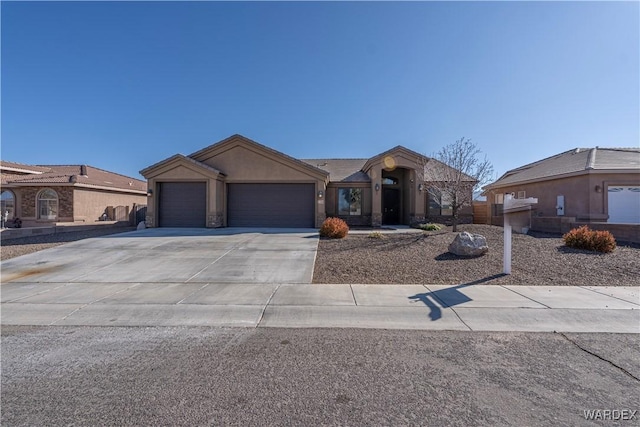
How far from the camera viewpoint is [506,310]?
5.32 meters

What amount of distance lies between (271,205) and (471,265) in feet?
38.4

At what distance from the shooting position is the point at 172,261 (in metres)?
9.13

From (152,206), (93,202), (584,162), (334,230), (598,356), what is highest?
(584,162)

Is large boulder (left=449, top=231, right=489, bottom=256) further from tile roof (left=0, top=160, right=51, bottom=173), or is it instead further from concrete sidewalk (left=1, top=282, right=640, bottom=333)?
tile roof (left=0, top=160, right=51, bottom=173)

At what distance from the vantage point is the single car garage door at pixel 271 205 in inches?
679

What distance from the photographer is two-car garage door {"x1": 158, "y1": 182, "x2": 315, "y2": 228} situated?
16906mm

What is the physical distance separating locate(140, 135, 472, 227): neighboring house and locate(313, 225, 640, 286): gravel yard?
6637 millimetres

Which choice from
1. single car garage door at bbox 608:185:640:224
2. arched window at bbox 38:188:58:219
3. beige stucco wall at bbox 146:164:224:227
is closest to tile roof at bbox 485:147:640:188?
single car garage door at bbox 608:185:640:224

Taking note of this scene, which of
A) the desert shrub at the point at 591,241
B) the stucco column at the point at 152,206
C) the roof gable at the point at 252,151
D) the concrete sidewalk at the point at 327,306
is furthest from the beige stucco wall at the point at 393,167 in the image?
the stucco column at the point at 152,206

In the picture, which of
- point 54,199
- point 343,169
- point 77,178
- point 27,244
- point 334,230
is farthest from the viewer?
point 343,169

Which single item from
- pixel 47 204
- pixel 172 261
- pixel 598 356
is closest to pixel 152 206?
pixel 172 261

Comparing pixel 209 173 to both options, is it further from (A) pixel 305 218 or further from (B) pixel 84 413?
(B) pixel 84 413

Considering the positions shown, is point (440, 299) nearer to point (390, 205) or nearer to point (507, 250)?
point (507, 250)

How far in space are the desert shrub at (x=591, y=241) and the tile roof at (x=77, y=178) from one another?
28429 mm
